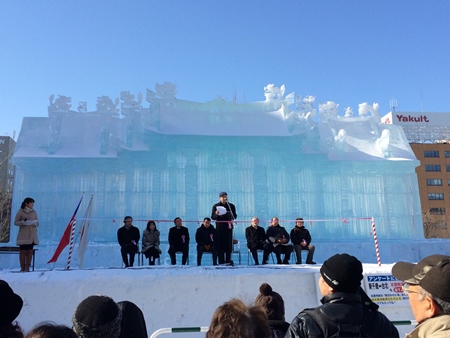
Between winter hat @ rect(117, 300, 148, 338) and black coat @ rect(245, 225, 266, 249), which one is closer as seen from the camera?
winter hat @ rect(117, 300, 148, 338)

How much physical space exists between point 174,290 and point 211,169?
9398 millimetres

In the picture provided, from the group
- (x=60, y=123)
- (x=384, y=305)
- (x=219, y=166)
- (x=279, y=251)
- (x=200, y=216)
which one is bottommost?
(x=384, y=305)

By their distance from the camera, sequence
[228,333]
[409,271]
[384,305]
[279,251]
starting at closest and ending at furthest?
[228,333]
[409,271]
[384,305]
[279,251]

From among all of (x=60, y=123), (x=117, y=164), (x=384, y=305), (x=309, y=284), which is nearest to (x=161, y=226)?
→ (x=117, y=164)

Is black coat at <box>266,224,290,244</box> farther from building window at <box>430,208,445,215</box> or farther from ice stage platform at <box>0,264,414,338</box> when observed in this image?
building window at <box>430,208,445,215</box>

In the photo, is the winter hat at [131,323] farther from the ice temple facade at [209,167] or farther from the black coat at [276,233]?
the ice temple facade at [209,167]

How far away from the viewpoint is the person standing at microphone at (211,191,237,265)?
10211 millimetres

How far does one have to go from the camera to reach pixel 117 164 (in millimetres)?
16109

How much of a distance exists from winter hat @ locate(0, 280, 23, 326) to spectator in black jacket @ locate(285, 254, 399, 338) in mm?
1436

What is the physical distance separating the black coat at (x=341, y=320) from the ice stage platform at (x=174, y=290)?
5342mm

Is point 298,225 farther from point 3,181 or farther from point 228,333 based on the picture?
point 3,181

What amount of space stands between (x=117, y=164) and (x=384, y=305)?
37.3 feet

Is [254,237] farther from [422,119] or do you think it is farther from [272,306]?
[422,119]

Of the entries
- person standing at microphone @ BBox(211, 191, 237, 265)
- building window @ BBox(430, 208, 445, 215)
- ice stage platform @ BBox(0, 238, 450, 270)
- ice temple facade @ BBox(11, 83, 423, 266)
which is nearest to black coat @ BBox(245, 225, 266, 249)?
person standing at microphone @ BBox(211, 191, 237, 265)
